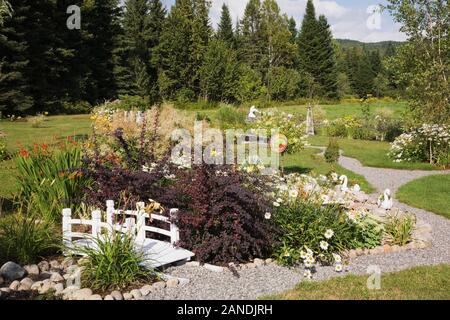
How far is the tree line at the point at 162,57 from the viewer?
94.1 feet

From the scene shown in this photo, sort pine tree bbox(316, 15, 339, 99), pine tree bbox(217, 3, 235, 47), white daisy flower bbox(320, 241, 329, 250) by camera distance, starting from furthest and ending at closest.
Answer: pine tree bbox(316, 15, 339, 99)
pine tree bbox(217, 3, 235, 47)
white daisy flower bbox(320, 241, 329, 250)

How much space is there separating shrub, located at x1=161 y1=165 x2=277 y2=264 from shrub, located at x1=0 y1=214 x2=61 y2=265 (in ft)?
4.93

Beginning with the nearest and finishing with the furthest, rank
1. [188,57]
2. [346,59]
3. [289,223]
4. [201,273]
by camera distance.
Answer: [201,273] → [289,223] → [188,57] → [346,59]

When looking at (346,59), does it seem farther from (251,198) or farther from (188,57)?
(251,198)

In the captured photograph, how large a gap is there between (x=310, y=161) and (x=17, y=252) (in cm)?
975

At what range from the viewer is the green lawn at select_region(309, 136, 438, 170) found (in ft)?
42.7

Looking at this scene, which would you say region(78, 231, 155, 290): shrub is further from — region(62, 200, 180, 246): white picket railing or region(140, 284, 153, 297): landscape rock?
region(62, 200, 180, 246): white picket railing

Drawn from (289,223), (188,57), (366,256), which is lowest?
(366,256)

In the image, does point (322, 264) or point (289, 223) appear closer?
point (322, 264)

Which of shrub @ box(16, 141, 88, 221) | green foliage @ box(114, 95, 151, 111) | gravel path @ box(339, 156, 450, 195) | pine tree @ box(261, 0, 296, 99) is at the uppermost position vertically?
pine tree @ box(261, 0, 296, 99)

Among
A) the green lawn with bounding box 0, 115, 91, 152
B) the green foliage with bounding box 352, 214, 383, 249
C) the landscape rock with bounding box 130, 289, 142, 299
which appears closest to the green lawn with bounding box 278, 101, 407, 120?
the green lawn with bounding box 0, 115, 91, 152

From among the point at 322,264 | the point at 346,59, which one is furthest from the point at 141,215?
the point at 346,59

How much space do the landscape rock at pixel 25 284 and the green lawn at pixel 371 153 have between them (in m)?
10.8
